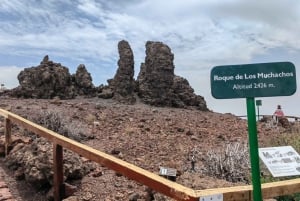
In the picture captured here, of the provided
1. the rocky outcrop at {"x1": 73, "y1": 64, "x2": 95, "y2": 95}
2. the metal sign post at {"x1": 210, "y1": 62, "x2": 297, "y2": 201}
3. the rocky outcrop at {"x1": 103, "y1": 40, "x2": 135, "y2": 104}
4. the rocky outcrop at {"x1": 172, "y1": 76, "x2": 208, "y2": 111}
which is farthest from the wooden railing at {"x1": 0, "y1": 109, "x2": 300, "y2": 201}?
the rocky outcrop at {"x1": 172, "y1": 76, "x2": 208, "y2": 111}

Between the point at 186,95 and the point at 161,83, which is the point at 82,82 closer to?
the point at 161,83

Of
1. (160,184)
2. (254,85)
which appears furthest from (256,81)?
(160,184)

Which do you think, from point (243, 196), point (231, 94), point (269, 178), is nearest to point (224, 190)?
point (243, 196)

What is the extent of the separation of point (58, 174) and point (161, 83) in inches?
844

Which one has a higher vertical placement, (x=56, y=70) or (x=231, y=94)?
(x=56, y=70)

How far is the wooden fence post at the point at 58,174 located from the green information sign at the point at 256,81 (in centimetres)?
281

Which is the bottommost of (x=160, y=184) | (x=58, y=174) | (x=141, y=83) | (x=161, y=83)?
(x=58, y=174)

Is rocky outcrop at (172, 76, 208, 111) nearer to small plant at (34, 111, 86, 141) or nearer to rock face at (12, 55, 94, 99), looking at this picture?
rock face at (12, 55, 94, 99)

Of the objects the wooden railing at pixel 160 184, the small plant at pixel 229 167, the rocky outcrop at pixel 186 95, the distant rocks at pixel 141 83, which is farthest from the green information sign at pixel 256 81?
the rocky outcrop at pixel 186 95

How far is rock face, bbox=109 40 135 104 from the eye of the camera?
25.7m

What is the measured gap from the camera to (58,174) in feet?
17.9

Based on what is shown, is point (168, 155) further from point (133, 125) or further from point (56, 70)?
point (56, 70)

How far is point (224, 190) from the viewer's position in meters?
3.36

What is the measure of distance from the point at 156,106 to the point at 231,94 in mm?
23142
